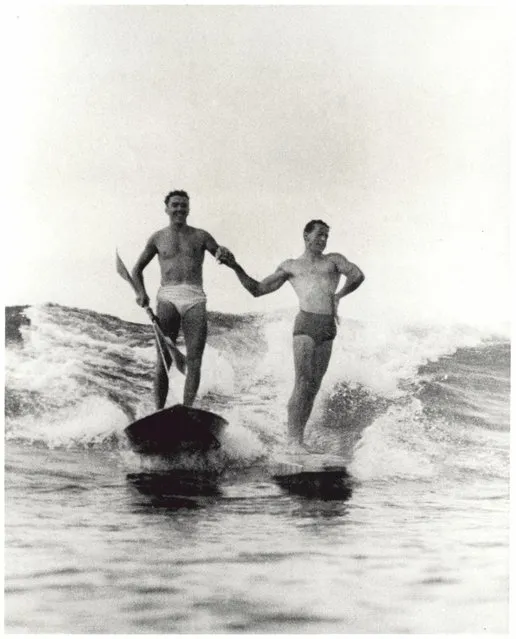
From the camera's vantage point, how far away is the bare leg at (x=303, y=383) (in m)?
3.66

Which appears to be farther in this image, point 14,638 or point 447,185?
point 447,185

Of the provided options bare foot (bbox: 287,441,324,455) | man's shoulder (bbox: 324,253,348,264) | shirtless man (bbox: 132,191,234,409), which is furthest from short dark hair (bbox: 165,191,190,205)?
bare foot (bbox: 287,441,324,455)

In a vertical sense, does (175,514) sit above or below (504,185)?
below

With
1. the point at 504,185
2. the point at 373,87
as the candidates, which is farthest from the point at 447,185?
the point at 373,87

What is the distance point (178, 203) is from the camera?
11.9ft

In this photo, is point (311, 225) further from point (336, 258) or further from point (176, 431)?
point (176, 431)

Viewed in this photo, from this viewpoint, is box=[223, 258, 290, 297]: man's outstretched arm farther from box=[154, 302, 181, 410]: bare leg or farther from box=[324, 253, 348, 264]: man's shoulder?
box=[154, 302, 181, 410]: bare leg

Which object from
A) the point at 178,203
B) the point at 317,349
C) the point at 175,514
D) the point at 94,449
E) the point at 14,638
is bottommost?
the point at 14,638

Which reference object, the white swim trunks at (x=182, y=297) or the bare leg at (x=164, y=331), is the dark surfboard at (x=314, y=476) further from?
the white swim trunks at (x=182, y=297)

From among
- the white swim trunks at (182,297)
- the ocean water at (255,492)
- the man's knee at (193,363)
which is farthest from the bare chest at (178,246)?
the man's knee at (193,363)

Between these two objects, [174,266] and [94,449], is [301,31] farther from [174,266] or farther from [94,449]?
[94,449]

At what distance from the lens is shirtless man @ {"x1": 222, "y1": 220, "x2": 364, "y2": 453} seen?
367 cm

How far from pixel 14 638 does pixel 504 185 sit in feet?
8.09

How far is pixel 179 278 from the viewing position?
3.66 meters
